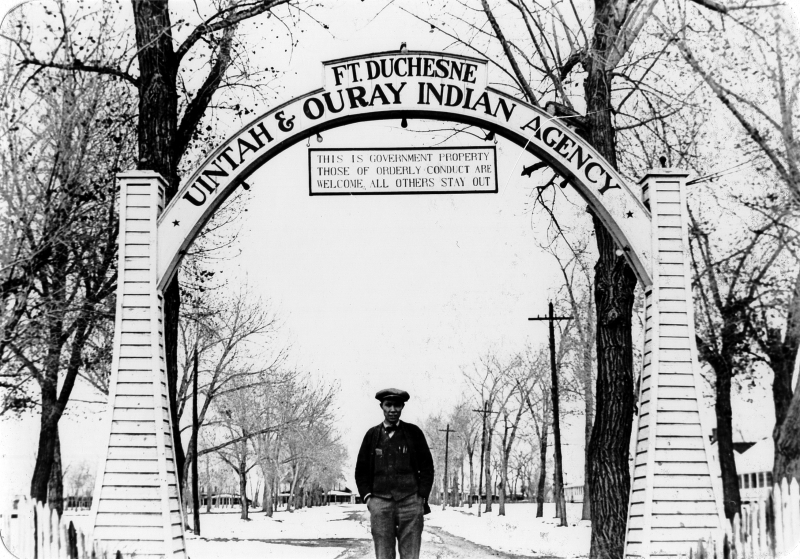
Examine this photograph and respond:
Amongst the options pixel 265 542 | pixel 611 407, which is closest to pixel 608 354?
pixel 611 407

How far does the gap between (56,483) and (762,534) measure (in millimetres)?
8311

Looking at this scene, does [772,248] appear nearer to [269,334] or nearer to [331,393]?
[331,393]

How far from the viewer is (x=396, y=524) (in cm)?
865

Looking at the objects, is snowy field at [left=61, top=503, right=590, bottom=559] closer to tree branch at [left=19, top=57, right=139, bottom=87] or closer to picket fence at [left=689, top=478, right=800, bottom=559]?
picket fence at [left=689, top=478, right=800, bottom=559]

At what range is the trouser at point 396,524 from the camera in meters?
8.50

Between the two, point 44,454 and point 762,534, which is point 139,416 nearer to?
point 44,454

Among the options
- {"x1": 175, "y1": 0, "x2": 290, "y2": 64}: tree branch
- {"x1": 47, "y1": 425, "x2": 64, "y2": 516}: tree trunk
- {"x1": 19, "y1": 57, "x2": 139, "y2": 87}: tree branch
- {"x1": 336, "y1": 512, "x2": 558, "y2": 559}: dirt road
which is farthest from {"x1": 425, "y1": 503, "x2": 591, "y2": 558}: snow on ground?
{"x1": 19, "y1": 57, "x2": 139, "y2": 87}: tree branch

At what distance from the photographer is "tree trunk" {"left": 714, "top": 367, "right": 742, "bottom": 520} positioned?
10.8 m

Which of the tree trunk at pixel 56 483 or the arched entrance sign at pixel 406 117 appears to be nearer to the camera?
the arched entrance sign at pixel 406 117

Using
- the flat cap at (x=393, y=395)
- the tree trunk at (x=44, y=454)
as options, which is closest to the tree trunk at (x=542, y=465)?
the flat cap at (x=393, y=395)

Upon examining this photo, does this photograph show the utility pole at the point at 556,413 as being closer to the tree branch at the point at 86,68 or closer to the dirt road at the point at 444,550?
the dirt road at the point at 444,550

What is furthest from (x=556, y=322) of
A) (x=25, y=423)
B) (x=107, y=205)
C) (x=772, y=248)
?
(x=25, y=423)

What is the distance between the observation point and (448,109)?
9.38 meters

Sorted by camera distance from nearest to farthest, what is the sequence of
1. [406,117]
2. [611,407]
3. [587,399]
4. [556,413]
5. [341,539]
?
[406,117] < [611,407] < [341,539] < [556,413] < [587,399]
